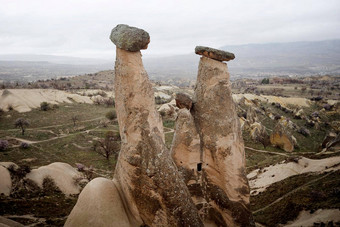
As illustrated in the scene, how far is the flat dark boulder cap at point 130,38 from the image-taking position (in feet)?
25.5

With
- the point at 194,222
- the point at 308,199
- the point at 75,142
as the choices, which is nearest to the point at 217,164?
the point at 194,222

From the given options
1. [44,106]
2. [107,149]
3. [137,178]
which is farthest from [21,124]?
[137,178]

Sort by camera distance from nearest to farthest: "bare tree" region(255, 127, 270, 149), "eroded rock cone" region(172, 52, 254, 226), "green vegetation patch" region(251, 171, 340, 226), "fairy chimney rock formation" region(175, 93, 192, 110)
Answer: "eroded rock cone" region(172, 52, 254, 226), "fairy chimney rock formation" region(175, 93, 192, 110), "green vegetation patch" region(251, 171, 340, 226), "bare tree" region(255, 127, 270, 149)

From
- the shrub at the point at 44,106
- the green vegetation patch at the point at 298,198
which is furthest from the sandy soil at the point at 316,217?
the shrub at the point at 44,106

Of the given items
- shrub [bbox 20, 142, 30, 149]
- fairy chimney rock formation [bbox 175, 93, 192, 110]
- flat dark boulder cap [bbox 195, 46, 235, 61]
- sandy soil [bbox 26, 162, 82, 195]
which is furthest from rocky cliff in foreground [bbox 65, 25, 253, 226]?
shrub [bbox 20, 142, 30, 149]

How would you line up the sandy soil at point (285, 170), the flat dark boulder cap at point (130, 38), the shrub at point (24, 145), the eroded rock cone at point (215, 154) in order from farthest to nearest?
the shrub at point (24, 145), the sandy soil at point (285, 170), the eroded rock cone at point (215, 154), the flat dark boulder cap at point (130, 38)

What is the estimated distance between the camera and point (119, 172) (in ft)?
28.5

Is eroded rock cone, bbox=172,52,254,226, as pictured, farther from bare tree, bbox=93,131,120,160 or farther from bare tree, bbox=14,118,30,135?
bare tree, bbox=14,118,30,135

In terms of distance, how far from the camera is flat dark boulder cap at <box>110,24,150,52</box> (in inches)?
306

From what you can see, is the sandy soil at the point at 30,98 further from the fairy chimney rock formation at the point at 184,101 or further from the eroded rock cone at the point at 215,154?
the eroded rock cone at the point at 215,154

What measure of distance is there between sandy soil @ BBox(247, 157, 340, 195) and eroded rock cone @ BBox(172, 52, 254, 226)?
8764 millimetres

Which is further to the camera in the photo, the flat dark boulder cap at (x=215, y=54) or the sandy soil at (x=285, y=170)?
the sandy soil at (x=285, y=170)

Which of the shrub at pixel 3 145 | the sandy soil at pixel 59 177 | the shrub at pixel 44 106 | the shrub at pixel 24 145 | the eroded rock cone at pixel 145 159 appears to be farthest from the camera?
the shrub at pixel 44 106

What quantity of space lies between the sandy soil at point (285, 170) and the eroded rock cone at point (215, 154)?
8764 millimetres
